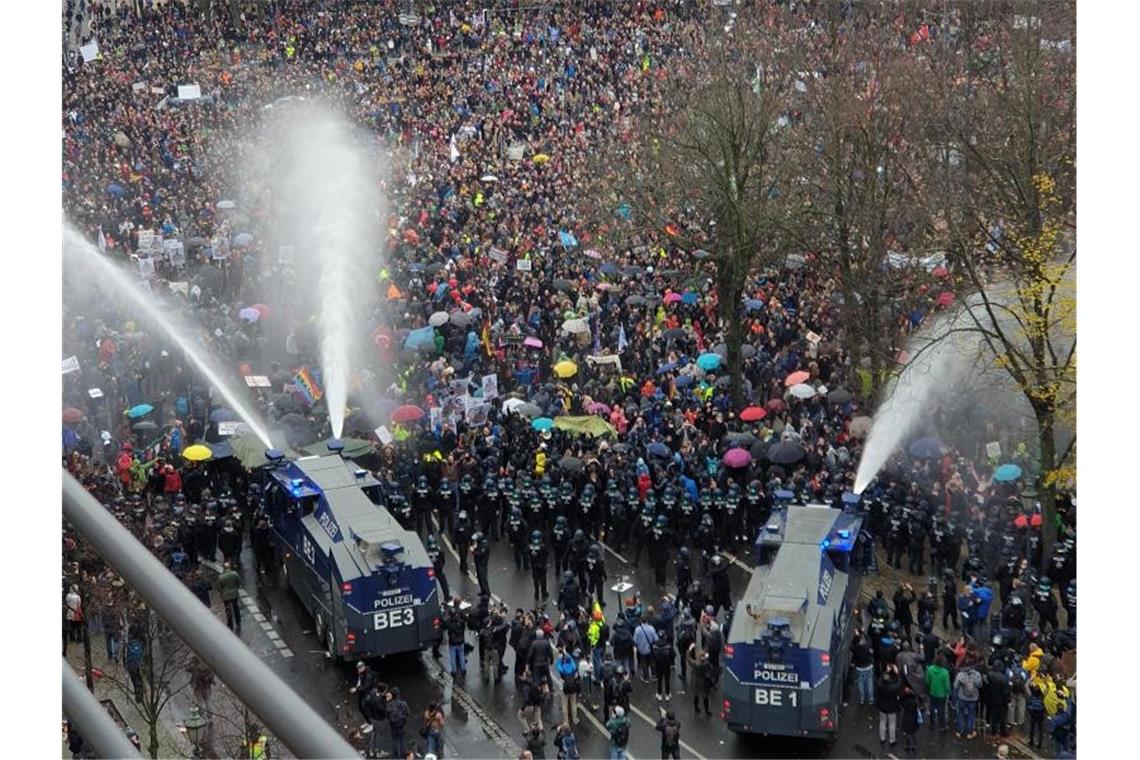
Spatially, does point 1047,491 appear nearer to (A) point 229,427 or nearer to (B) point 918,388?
(B) point 918,388

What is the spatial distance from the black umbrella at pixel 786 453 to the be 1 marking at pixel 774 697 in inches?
423

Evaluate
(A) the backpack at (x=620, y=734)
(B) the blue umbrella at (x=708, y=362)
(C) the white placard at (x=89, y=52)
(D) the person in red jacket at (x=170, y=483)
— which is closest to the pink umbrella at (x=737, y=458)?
(B) the blue umbrella at (x=708, y=362)

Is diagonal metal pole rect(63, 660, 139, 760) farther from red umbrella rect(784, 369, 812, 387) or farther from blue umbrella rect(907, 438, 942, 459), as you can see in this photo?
red umbrella rect(784, 369, 812, 387)

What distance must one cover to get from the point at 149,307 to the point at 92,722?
4186 cm

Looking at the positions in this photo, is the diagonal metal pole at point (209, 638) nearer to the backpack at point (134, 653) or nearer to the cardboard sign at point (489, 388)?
the backpack at point (134, 653)

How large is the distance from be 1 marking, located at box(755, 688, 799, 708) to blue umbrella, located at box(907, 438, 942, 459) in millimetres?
11021

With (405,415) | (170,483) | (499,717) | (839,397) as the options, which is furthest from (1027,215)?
(170,483)

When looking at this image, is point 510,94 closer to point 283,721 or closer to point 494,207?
point 494,207

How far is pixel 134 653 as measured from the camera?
23.1 meters

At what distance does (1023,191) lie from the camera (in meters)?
32.8

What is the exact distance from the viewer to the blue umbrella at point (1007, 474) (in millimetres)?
31438

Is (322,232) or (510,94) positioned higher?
(510,94)

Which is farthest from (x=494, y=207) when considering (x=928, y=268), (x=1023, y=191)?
(x=1023, y=191)

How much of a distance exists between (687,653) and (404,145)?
35155 mm
